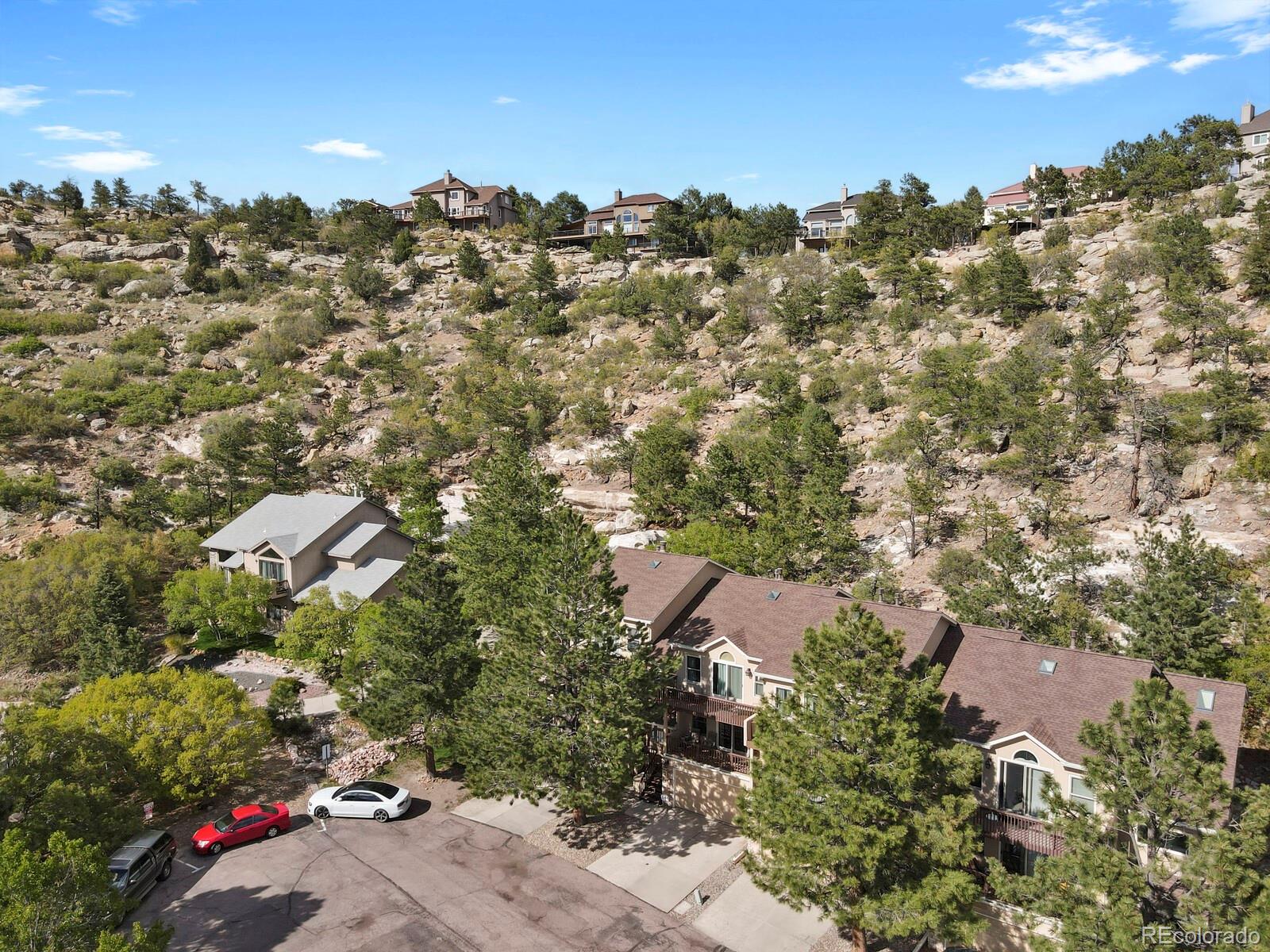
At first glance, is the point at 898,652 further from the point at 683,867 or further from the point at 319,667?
the point at 319,667

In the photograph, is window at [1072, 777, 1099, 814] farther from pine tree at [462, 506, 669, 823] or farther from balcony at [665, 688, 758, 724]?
pine tree at [462, 506, 669, 823]

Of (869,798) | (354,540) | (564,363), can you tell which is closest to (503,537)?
(869,798)

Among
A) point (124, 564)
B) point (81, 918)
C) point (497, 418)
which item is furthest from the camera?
point (497, 418)

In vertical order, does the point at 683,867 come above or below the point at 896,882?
below

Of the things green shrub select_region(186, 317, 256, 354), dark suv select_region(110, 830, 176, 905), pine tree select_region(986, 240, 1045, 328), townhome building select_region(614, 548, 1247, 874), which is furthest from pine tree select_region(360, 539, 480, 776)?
green shrub select_region(186, 317, 256, 354)

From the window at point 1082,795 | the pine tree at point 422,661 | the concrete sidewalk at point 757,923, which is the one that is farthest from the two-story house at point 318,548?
the window at point 1082,795

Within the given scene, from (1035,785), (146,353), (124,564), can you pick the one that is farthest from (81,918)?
(146,353)

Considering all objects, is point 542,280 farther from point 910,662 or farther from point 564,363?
Result: point 910,662
